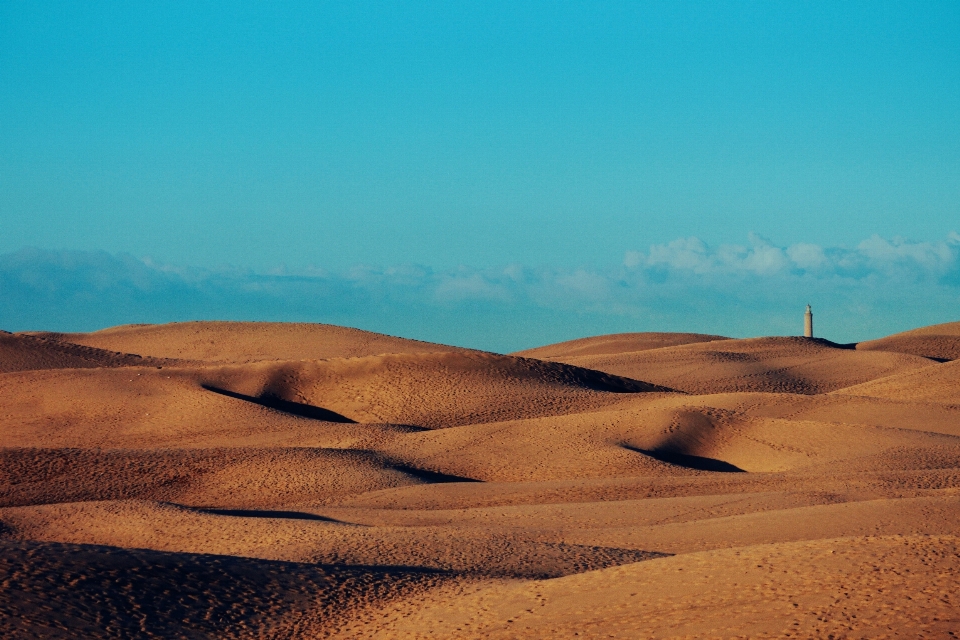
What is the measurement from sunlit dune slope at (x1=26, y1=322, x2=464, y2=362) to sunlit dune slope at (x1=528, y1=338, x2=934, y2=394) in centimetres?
698

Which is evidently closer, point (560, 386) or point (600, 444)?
point (600, 444)

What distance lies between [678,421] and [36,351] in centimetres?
1861

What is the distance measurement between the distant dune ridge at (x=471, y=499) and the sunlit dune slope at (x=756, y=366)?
183mm

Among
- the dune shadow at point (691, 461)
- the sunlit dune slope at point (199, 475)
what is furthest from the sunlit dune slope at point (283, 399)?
A: the dune shadow at point (691, 461)

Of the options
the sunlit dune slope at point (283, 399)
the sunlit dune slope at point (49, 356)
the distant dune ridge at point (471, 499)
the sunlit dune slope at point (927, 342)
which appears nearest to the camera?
the distant dune ridge at point (471, 499)

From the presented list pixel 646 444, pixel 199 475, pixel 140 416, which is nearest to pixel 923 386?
pixel 646 444

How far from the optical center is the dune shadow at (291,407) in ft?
81.1

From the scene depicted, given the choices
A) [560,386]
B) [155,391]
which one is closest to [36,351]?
[155,391]

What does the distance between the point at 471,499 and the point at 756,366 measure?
74.8ft

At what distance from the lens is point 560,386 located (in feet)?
85.4

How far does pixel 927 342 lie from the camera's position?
4584cm

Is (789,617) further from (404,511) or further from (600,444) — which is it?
(600,444)

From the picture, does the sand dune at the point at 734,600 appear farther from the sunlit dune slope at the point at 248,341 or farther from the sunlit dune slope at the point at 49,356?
the sunlit dune slope at the point at 248,341

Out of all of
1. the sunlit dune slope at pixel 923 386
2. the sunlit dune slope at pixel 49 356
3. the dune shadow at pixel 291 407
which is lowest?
the dune shadow at pixel 291 407
